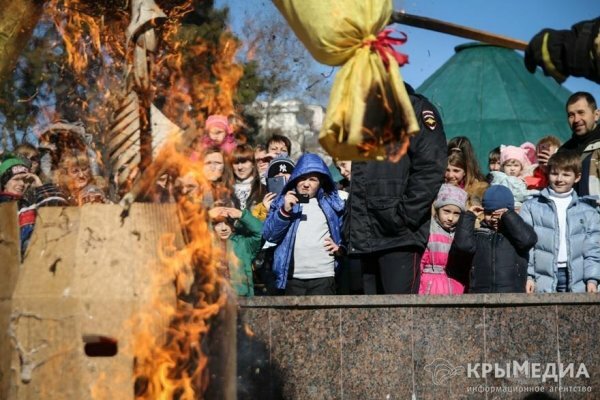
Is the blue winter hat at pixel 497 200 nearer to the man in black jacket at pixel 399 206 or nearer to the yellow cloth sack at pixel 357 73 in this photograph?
the man in black jacket at pixel 399 206

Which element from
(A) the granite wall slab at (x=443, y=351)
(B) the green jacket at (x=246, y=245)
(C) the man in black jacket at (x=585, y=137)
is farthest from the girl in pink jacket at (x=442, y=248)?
(B) the green jacket at (x=246, y=245)

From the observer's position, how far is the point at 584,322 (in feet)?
25.8

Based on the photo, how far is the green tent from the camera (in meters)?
15.9

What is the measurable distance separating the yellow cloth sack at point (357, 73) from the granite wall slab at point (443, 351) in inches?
120

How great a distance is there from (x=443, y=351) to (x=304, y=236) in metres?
1.60

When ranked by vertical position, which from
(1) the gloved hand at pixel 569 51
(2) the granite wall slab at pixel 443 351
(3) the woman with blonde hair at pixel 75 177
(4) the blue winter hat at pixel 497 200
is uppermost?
(1) the gloved hand at pixel 569 51

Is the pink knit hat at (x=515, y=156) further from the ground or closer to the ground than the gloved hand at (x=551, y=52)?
closer to the ground

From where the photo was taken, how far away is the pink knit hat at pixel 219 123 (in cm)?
877

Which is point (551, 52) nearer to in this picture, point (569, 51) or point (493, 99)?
point (569, 51)

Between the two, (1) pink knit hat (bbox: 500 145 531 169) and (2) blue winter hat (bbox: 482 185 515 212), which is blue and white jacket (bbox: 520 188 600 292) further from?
(1) pink knit hat (bbox: 500 145 531 169)

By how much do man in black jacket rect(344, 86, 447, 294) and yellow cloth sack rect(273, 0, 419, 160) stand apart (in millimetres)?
3237

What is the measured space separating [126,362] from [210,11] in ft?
22.0

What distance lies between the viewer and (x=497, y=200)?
8758 mm

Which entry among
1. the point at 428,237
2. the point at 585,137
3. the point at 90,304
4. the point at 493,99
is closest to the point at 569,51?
the point at 90,304
